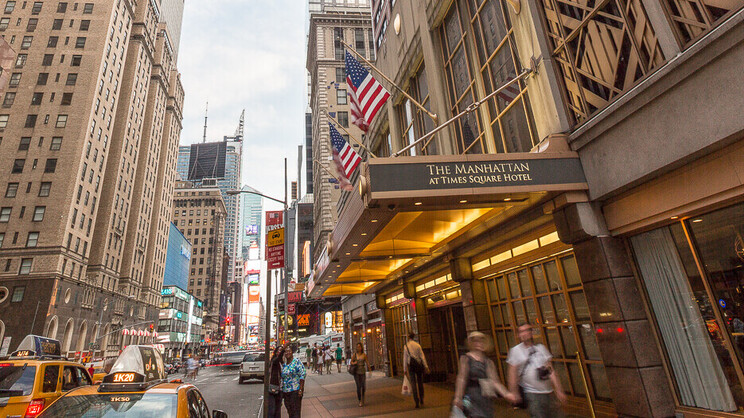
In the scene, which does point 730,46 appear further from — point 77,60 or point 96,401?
point 77,60

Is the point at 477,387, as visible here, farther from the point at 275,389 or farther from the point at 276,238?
the point at 276,238

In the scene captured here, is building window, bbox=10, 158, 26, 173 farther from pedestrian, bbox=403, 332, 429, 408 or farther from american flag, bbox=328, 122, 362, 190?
pedestrian, bbox=403, 332, 429, 408

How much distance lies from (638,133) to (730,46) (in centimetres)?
177

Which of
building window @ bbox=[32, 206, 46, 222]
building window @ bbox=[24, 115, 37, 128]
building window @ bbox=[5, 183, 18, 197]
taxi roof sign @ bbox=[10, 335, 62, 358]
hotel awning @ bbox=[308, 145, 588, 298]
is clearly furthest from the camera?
building window @ bbox=[24, 115, 37, 128]

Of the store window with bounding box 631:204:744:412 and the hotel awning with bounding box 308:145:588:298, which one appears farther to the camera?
the hotel awning with bounding box 308:145:588:298

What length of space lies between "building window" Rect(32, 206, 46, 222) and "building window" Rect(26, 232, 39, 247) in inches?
69.9

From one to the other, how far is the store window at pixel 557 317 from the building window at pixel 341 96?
4528 centimetres

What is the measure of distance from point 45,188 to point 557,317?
62303 mm

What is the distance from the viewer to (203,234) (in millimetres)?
136375

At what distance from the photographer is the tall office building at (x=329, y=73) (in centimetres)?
4987

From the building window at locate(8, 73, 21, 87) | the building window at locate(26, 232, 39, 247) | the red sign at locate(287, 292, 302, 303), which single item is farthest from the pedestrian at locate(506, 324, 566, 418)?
the building window at locate(8, 73, 21, 87)

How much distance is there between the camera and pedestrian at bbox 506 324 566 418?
17.6 feet

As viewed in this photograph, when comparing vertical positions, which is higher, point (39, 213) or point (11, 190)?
point (11, 190)

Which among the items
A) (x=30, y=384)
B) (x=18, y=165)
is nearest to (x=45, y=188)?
(x=18, y=165)
